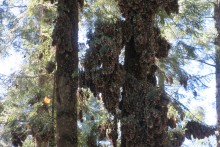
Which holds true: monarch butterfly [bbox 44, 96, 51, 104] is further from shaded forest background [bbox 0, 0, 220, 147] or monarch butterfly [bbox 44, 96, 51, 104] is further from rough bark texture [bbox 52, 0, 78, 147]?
rough bark texture [bbox 52, 0, 78, 147]

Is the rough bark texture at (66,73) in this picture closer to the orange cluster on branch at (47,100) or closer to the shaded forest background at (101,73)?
the shaded forest background at (101,73)

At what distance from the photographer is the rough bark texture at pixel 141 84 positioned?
6957 millimetres

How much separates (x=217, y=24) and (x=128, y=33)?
746 centimetres

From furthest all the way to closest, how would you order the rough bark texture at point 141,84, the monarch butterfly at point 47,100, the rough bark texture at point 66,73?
1. the monarch butterfly at point 47,100
2. the rough bark texture at point 66,73
3. the rough bark texture at point 141,84

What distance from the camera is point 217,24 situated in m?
14.2

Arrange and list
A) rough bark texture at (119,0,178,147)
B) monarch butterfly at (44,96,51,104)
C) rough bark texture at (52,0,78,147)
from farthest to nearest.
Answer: monarch butterfly at (44,96,51,104) → rough bark texture at (52,0,78,147) → rough bark texture at (119,0,178,147)

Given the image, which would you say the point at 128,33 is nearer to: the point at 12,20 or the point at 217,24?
the point at 12,20

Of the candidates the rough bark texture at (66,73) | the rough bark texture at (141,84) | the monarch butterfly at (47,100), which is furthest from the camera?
the monarch butterfly at (47,100)

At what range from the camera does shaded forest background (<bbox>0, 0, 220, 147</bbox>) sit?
6.98 m

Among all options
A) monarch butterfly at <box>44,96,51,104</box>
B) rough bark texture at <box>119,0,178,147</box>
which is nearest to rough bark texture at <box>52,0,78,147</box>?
rough bark texture at <box>119,0,178,147</box>

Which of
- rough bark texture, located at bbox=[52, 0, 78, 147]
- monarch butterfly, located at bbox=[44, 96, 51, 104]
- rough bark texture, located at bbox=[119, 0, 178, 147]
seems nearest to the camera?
rough bark texture, located at bbox=[119, 0, 178, 147]

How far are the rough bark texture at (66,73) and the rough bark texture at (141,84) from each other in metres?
0.95

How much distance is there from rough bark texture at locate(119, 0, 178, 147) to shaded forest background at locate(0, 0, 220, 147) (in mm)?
18

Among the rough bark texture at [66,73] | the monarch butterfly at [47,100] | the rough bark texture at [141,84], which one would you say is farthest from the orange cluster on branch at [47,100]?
the rough bark texture at [141,84]
